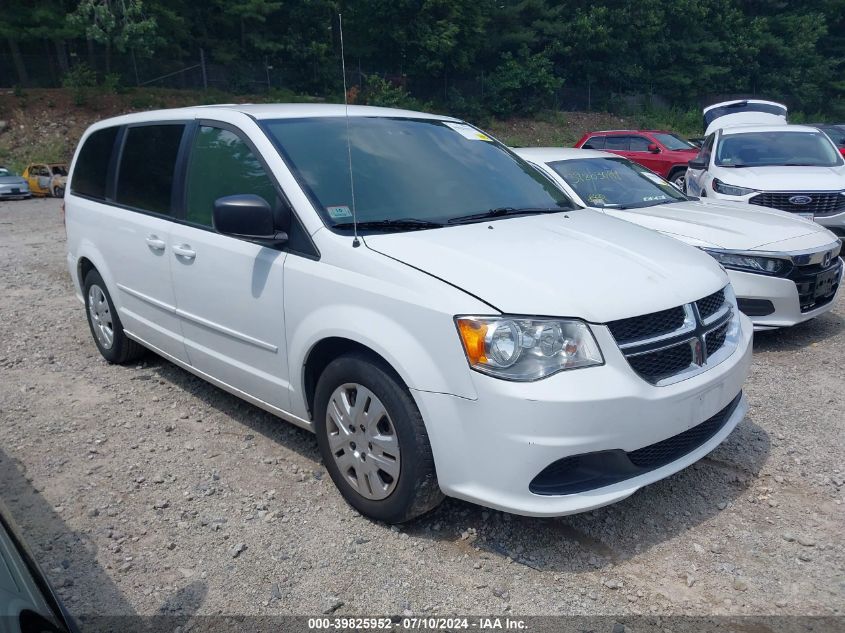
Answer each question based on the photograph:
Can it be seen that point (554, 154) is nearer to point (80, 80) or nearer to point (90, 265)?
point (90, 265)

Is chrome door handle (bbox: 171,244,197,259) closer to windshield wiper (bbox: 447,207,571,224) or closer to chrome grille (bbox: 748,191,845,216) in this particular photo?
windshield wiper (bbox: 447,207,571,224)

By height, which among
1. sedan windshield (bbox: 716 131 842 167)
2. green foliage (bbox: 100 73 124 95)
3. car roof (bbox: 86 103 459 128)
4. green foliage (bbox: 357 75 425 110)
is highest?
green foliage (bbox: 100 73 124 95)

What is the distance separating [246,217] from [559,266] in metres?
1.44

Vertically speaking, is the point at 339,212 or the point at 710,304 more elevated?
the point at 339,212

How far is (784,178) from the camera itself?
8.38m

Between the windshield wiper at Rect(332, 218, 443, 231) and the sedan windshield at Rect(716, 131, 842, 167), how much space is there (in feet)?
22.6

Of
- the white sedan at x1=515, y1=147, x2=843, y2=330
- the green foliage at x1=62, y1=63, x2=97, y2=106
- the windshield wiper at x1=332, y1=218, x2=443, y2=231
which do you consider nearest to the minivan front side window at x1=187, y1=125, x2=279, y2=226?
the windshield wiper at x1=332, y1=218, x2=443, y2=231

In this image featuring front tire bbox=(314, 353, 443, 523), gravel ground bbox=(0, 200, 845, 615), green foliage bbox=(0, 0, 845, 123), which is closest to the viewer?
gravel ground bbox=(0, 200, 845, 615)

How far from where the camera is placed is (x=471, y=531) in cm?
318

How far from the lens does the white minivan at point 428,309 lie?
2740 millimetres

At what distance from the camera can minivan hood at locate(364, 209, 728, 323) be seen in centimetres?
282

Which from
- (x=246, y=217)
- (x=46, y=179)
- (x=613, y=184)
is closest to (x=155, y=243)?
(x=246, y=217)

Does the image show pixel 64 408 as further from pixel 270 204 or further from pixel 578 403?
pixel 578 403

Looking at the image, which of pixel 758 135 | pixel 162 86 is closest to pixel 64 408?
pixel 758 135
